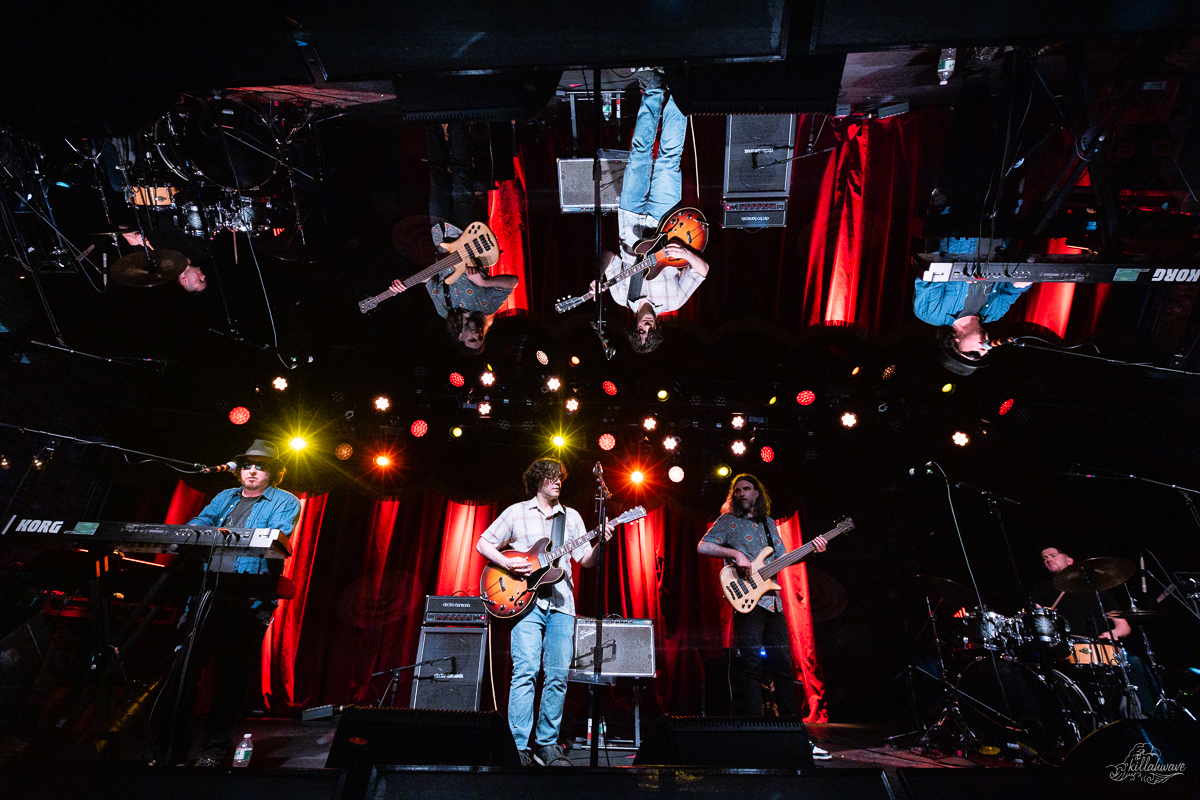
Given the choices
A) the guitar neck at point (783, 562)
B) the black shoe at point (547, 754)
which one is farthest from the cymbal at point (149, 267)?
the guitar neck at point (783, 562)

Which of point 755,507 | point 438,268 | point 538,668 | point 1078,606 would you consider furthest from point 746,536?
point 438,268

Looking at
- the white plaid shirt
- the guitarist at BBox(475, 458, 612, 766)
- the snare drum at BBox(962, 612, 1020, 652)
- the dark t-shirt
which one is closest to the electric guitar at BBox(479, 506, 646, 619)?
the guitarist at BBox(475, 458, 612, 766)

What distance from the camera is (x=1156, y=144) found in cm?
457

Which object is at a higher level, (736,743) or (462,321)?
(462,321)

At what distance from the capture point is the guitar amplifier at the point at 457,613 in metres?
5.36

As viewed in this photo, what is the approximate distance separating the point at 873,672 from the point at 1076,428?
10.6ft

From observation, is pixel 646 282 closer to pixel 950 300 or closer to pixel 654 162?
pixel 654 162

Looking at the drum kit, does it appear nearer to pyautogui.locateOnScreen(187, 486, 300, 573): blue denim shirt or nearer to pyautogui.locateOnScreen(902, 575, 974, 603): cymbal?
pyautogui.locateOnScreen(902, 575, 974, 603): cymbal

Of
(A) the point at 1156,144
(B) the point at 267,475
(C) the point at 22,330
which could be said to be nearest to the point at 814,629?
(A) the point at 1156,144

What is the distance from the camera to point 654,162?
463 cm

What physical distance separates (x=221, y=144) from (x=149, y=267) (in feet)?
3.55

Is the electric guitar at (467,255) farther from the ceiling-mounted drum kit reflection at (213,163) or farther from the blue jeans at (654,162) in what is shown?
the ceiling-mounted drum kit reflection at (213,163)

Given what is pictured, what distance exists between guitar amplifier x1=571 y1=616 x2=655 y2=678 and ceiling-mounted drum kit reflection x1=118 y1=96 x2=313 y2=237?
4.09 metres

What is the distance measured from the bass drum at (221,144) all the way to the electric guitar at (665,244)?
7.70ft
